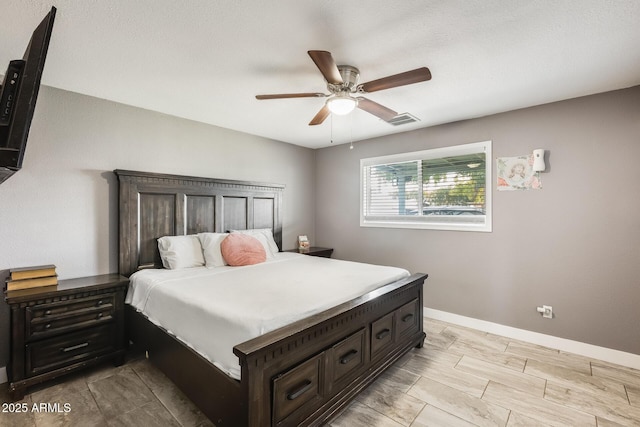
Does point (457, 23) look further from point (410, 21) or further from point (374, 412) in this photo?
point (374, 412)

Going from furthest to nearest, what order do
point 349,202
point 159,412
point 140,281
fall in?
point 349,202, point 140,281, point 159,412

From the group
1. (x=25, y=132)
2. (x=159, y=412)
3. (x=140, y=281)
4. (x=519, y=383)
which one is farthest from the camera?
(x=140, y=281)

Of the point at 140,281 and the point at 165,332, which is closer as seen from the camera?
the point at 165,332

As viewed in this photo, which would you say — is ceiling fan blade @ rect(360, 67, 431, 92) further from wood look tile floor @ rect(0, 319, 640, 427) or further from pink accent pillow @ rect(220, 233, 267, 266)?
wood look tile floor @ rect(0, 319, 640, 427)

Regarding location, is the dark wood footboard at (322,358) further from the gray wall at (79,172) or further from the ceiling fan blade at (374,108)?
the gray wall at (79,172)

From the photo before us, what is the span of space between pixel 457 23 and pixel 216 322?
2.26 meters

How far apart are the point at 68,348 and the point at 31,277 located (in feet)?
2.04

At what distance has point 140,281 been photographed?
2.57 m

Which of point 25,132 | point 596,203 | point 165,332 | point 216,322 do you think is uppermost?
point 25,132

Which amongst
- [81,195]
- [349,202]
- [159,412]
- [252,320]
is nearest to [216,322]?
[252,320]

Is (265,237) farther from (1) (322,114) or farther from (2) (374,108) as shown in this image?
(2) (374,108)

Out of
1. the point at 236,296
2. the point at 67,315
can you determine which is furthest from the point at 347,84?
the point at 67,315

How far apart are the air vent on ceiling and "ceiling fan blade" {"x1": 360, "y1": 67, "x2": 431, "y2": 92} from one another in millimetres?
1359

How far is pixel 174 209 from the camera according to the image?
10.8ft
